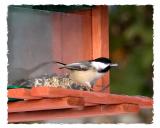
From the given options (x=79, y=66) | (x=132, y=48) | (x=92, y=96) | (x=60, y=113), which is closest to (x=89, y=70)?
(x=79, y=66)

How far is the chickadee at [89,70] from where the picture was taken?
2916 millimetres

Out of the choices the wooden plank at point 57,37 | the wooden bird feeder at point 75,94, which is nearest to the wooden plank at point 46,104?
the wooden bird feeder at point 75,94

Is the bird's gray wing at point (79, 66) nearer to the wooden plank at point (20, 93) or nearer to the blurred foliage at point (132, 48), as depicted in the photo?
the wooden plank at point (20, 93)

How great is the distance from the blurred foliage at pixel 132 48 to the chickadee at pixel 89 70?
39.7 inches

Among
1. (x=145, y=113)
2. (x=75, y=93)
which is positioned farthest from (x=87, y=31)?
(x=145, y=113)

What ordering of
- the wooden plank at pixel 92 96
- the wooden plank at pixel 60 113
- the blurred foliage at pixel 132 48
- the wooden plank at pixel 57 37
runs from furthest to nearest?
the blurred foliage at pixel 132 48 → the wooden plank at pixel 57 37 → the wooden plank at pixel 60 113 → the wooden plank at pixel 92 96

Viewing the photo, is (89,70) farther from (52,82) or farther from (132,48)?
(132,48)

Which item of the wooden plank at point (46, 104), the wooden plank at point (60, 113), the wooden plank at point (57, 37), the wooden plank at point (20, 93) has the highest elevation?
the wooden plank at point (57, 37)

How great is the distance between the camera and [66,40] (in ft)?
10.2

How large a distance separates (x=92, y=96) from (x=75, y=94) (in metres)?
0.07

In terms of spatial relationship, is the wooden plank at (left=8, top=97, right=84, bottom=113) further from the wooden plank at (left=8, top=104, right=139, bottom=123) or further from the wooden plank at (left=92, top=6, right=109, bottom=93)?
the wooden plank at (left=92, top=6, right=109, bottom=93)

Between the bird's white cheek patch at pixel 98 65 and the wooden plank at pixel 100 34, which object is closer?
the bird's white cheek patch at pixel 98 65

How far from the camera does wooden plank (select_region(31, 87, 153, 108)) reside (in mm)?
2547
